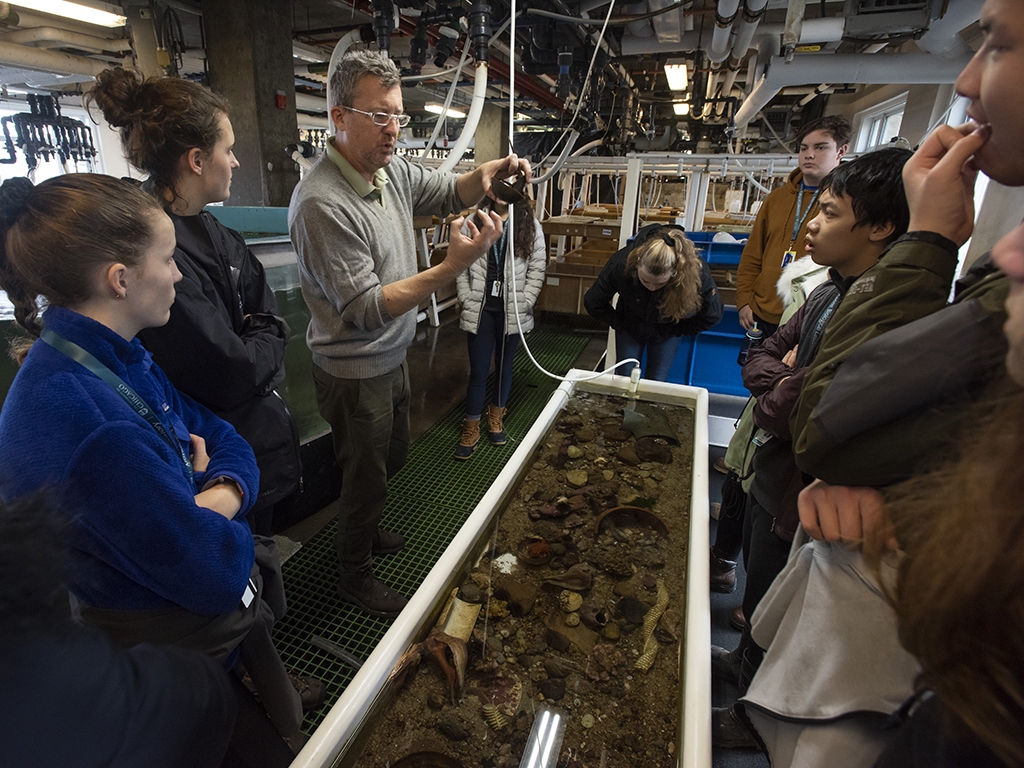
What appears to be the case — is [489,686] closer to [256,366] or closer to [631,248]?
[256,366]

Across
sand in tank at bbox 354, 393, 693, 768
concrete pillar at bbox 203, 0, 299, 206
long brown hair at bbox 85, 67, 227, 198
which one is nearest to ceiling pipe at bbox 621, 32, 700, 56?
concrete pillar at bbox 203, 0, 299, 206

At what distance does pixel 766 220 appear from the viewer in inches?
111

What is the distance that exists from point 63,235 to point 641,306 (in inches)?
103

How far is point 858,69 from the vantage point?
12.5ft

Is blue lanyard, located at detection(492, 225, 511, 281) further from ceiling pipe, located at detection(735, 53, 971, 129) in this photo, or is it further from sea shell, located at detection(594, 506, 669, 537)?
ceiling pipe, located at detection(735, 53, 971, 129)

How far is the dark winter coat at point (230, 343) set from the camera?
4.05ft

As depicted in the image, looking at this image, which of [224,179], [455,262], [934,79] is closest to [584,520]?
[455,262]

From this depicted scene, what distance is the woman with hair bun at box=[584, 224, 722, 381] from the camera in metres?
2.79

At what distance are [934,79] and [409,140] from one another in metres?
10.7

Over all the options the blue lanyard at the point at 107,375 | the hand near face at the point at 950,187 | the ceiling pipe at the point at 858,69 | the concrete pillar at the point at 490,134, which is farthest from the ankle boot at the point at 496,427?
the concrete pillar at the point at 490,134

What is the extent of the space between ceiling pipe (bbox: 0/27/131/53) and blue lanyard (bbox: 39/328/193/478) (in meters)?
6.88

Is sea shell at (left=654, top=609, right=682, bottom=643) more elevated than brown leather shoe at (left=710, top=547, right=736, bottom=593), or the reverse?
sea shell at (left=654, top=609, right=682, bottom=643)

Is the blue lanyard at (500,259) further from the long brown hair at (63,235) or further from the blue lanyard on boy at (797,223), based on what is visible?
the long brown hair at (63,235)

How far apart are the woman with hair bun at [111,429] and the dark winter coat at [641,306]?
2.43 metres
